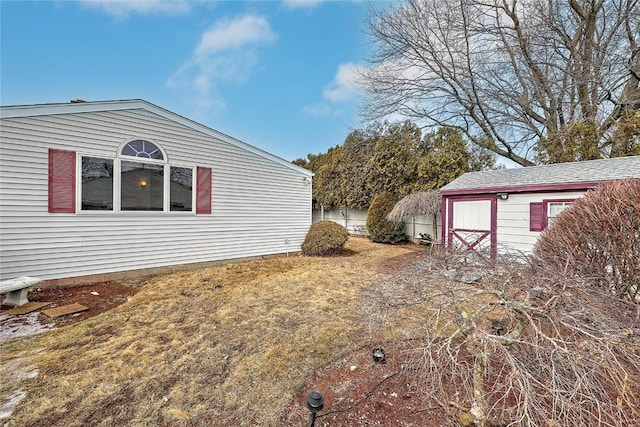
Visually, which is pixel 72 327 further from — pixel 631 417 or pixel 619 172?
pixel 619 172

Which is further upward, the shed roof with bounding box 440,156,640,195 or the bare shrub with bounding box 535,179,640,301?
the shed roof with bounding box 440,156,640,195

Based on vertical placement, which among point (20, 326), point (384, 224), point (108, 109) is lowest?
point (20, 326)

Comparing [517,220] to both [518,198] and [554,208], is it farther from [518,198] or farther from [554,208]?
[554,208]

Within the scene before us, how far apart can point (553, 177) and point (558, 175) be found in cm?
17

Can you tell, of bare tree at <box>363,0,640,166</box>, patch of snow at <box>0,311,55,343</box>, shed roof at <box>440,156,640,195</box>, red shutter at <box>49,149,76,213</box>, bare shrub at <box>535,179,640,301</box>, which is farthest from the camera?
bare tree at <box>363,0,640,166</box>

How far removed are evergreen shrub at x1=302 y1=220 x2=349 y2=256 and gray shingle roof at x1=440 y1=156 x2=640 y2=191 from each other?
3850mm

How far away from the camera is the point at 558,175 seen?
6832mm

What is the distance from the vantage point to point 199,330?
3676 mm

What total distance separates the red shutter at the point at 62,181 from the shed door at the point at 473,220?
29.8 feet

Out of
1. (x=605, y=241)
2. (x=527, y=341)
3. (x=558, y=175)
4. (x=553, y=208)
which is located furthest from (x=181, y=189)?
(x=558, y=175)

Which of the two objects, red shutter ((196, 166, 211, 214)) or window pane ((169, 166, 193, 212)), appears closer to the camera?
window pane ((169, 166, 193, 212))

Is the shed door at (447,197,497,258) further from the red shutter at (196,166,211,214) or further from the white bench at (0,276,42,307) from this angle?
the white bench at (0,276,42,307)

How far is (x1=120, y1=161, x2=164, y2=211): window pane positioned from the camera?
20.5 ft

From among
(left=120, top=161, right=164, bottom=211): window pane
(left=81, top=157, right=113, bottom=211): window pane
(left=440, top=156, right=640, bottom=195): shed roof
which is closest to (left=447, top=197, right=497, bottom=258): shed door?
(left=440, top=156, right=640, bottom=195): shed roof
